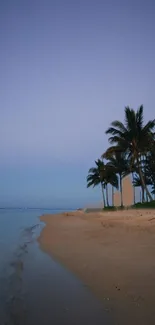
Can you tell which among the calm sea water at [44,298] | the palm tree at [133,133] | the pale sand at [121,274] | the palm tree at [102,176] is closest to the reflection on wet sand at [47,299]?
the calm sea water at [44,298]

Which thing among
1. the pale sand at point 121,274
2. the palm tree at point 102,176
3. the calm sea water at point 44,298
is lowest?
the calm sea water at point 44,298

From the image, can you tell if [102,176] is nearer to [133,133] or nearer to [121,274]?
[133,133]

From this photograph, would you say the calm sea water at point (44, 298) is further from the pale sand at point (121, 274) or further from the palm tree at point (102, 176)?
the palm tree at point (102, 176)

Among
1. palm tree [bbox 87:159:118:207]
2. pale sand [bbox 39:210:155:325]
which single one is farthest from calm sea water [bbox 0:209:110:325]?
palm tree [bbox 87:159:118:207]

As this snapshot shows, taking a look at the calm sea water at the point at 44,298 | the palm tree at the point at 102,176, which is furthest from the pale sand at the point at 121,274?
the palm tree at the point at 102,176

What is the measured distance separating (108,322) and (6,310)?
6.12 feet

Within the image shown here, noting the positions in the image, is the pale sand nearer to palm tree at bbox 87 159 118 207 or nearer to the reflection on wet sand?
the reflection on wet sand

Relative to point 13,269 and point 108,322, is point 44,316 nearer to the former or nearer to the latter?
point 108,322

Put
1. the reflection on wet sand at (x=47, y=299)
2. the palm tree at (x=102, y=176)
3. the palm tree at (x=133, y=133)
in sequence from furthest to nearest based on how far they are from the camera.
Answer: the palm tree at (x=102, y=176) < the palm tree at (x=133, y=133) < the reflection on wet sand at (x=47, y=299)

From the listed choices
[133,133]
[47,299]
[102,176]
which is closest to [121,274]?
A: [47,299]

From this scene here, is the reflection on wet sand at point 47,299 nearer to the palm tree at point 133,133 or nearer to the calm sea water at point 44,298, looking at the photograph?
the calm sea water at point 44,298

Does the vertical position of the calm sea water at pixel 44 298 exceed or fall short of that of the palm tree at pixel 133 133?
it falls short

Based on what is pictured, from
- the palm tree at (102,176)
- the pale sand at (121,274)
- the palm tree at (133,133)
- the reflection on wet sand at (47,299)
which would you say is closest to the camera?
the reflection on wet sand at (47,299)

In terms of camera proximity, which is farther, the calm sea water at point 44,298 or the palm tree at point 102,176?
the palm tree at point 102,176
